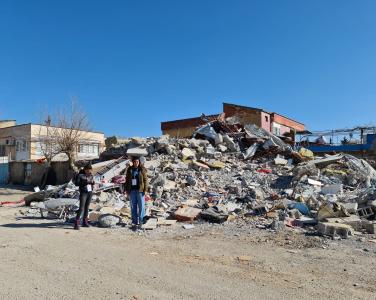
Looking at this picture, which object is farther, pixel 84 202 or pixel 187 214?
pixel 187 214

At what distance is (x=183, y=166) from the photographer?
1781cm

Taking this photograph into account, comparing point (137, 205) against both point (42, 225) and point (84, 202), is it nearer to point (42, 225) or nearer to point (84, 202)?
point (84, 202)

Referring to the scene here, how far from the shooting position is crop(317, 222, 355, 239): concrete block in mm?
7922

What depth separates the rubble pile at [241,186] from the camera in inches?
378

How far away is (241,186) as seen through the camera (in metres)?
14.8

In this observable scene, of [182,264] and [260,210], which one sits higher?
[260,210]

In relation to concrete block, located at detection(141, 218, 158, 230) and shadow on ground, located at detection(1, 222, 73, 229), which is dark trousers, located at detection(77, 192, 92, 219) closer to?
shadow on ground, located at detection(1, 222, 73, 229)

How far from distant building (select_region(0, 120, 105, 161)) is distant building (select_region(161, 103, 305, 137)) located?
8.05 meters

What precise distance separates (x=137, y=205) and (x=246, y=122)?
97.5 ft

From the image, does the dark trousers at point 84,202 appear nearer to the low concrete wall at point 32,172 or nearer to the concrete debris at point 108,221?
the concrete debris at point 108,221

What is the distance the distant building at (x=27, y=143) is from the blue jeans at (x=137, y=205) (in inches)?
1089

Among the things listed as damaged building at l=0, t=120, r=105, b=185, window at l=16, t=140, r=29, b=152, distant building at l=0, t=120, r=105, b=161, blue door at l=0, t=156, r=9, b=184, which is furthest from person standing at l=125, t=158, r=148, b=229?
window at l=16, t=140, r=29, b=152

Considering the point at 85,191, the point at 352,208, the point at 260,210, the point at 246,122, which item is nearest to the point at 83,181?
the point at 85,191

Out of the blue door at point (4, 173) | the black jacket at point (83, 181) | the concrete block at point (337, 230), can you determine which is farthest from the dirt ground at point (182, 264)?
the blue door at point (4, 173)
